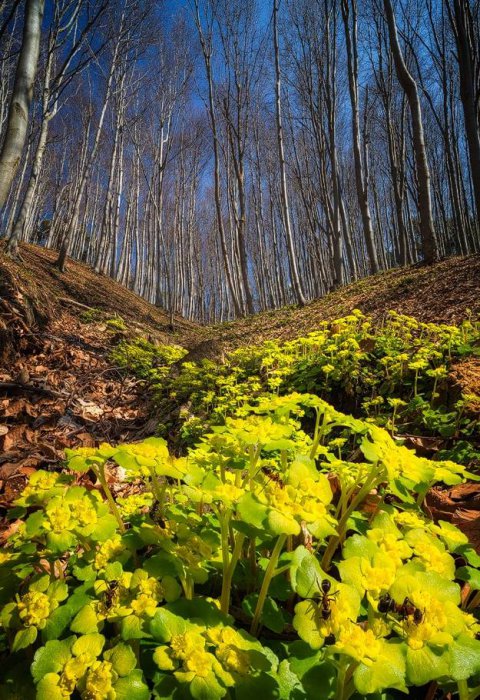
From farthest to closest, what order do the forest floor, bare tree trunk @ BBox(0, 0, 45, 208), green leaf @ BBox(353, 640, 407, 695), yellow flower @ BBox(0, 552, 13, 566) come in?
bare tree trunk @ BBox(0, 0, 45, 208) → the forest floor → yellow flower @ BBox(0, 552, 13, 566) → green leaf @ BBox(353, 640, 407, 695)

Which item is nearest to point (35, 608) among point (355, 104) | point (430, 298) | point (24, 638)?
point (24, 638)

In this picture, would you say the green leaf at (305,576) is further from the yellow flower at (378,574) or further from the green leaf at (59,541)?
the green leaf at (59,541)

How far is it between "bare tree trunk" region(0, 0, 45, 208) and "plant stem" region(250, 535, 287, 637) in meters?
3.18

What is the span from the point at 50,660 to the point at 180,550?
0.30 m

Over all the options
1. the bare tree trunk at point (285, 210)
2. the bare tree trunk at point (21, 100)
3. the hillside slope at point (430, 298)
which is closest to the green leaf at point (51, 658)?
the bare tree trunk at point (21, 100)

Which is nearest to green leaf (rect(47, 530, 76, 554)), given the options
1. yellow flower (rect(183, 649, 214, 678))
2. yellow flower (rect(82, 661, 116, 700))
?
yellow flower (rect(82, 661, 116, 700))

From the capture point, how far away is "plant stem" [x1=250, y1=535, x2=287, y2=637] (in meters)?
0.78

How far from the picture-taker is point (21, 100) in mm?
2898

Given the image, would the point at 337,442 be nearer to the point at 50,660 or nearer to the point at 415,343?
the point at 50,660

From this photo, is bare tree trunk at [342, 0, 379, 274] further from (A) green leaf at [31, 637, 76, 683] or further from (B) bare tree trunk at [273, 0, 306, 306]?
(A) green leaf at [31, 637, 76, 683]

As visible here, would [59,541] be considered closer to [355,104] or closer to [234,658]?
[234,658]

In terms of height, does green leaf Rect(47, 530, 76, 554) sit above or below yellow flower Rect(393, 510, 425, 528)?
above

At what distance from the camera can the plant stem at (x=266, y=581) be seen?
78cm

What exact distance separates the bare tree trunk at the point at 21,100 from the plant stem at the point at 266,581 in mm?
3176
